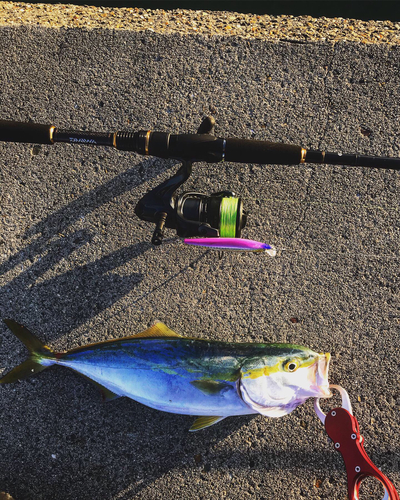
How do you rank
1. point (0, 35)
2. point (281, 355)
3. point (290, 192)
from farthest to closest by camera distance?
1. point (0, 35)
2. point (290, 192)
3. point (281, 355)

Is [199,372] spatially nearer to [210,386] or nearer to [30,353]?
[210,386]

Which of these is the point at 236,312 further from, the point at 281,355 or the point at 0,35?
the point at 0,35

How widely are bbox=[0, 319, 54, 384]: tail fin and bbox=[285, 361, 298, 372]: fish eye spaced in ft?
5.00

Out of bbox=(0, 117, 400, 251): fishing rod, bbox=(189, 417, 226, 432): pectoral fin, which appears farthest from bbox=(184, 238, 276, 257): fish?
bbox=(189, 417, 226, 432): pectoral fin

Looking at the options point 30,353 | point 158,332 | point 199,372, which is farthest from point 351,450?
point 30,353

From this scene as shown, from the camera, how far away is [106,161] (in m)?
2.81

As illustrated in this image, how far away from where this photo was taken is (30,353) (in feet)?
8.25

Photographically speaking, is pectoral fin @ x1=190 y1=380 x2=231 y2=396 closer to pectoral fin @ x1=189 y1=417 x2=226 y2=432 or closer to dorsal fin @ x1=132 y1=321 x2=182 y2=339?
pectoral fin @ x1=189 y1=417 x2=226 y2=432

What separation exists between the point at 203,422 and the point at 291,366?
673mm

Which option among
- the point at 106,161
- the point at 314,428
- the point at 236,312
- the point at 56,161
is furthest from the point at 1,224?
the point at 314,428

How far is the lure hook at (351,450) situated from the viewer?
6.95 ft

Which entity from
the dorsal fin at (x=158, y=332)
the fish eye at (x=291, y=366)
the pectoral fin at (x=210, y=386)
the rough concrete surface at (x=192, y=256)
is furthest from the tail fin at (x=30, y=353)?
the fish eye at (x=291, y=366)

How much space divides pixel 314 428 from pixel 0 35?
3.71 m

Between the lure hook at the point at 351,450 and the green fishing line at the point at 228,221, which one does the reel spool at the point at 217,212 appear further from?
the lure hook at the point at 351,450
